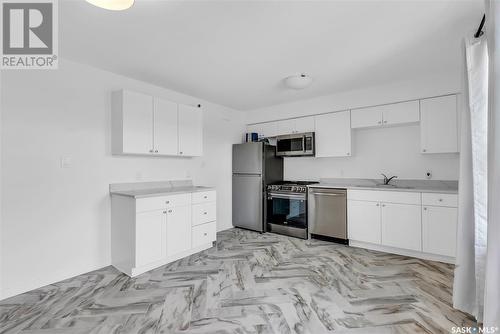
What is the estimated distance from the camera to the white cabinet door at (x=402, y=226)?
3121 millimetres

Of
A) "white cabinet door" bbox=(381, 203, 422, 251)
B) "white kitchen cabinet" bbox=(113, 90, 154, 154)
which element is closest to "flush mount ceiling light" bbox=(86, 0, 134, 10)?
"white kitchen cabinet" bbox=(113, 90, 154, 154)

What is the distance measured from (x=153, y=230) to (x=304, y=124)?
120 inches

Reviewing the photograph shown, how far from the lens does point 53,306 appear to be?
2148 mm

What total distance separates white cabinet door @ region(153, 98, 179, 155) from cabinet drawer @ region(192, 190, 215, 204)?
0.69m

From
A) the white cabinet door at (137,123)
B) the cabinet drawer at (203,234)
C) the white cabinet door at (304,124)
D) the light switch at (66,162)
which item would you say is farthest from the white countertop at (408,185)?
the light switch at (66,162)

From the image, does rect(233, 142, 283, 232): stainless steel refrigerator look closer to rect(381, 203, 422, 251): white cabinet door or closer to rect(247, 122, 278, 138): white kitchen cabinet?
rect(247, 122, 278, 138): white kitchen cabinet

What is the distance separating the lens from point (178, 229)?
3.17 meters

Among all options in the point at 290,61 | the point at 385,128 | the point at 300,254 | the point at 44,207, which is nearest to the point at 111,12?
the point at 290,61

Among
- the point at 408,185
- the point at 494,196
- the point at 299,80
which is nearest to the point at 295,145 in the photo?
the point at 299,80

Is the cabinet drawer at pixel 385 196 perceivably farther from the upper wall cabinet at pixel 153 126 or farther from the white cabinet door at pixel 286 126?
the upper wall cabinet at pixel 153 126

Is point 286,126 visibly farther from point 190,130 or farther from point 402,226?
point 402,226

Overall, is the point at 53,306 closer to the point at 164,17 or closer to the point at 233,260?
the point at 233,260

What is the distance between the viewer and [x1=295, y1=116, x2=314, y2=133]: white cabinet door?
4305mm

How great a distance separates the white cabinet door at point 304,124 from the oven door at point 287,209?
1200mm
